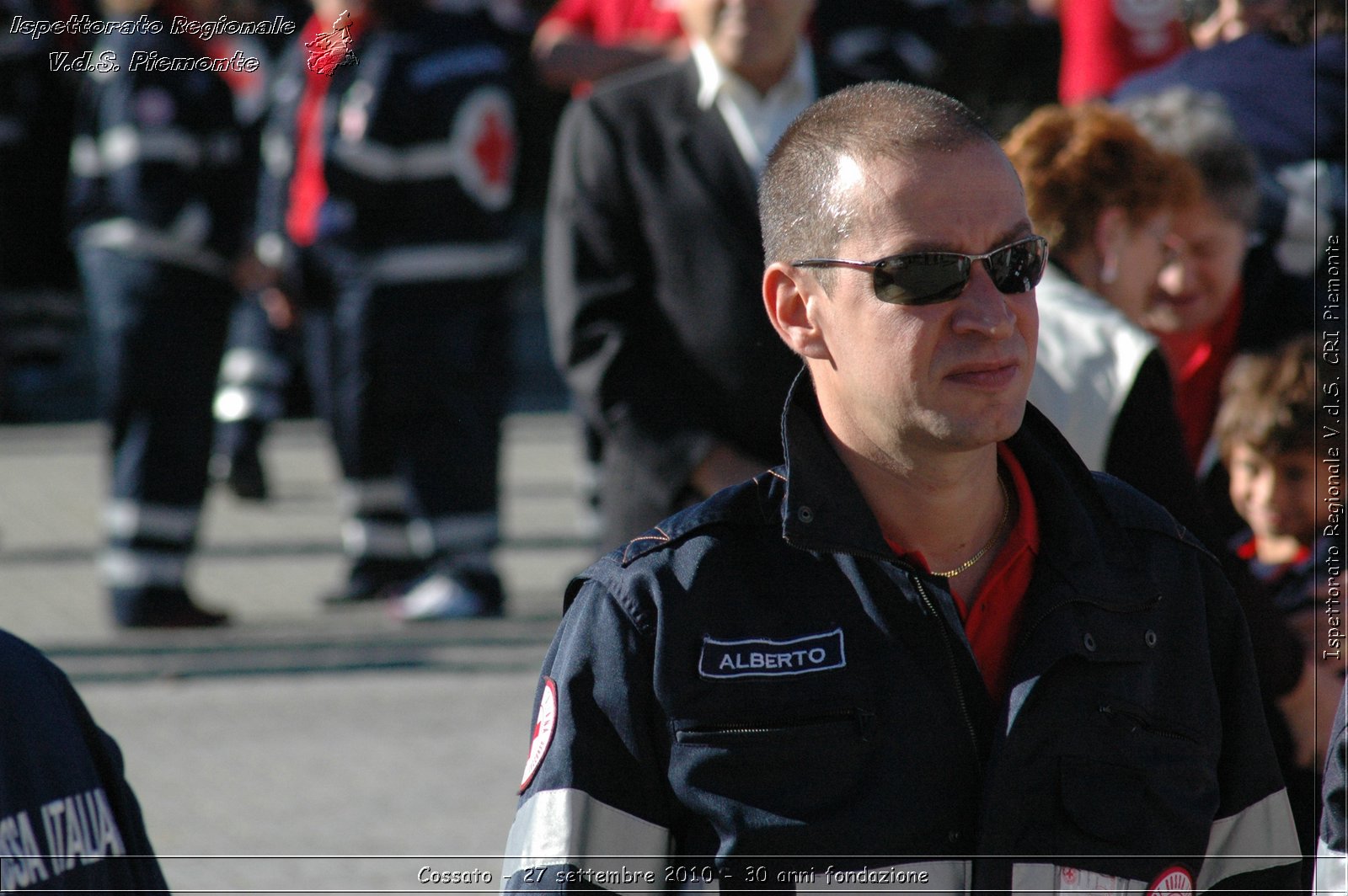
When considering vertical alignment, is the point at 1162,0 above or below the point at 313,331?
above

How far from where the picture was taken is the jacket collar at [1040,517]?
6.44 feet

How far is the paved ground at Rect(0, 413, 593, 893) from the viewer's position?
15.3 feet

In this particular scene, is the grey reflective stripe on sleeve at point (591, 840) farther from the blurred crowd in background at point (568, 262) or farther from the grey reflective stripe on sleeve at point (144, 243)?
the grey reflective stripe on sleeve at point (144, 243)

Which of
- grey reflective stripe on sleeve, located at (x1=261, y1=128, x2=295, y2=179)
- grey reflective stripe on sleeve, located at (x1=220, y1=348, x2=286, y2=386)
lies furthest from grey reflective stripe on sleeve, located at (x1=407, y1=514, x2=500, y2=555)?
grey reflective stripe on sleeve, located at (x1=220, y1=348, x2=286, y2=386)

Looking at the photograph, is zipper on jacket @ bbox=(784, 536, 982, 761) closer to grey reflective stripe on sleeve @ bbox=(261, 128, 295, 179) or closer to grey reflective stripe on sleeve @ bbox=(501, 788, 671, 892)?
grey reflective stripe on sleeve @ bbox=(501, 788, 671, 892)

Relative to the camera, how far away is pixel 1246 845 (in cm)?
203

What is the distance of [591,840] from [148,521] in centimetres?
489

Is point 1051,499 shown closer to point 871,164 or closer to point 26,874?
point 871,164

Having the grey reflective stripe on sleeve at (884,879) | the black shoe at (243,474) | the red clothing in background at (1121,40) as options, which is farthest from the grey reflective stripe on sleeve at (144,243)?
the grey reflective stripe on sleeve at (884,879)

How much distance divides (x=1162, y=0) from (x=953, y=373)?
396cm

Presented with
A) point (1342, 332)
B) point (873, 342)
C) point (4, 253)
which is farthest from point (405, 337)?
point (4, 253)

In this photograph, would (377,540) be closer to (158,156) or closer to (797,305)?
(158,156)

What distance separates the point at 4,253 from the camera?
11.6 meters

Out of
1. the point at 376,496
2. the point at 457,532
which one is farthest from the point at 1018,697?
the point at 376,496
